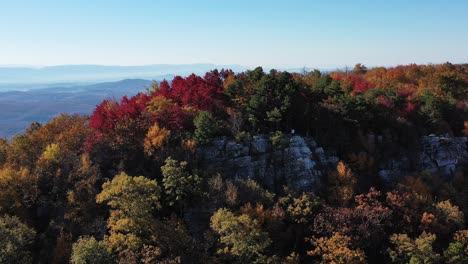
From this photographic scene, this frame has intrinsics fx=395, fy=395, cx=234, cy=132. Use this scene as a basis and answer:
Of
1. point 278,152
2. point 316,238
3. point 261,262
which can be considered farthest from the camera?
point 278,152

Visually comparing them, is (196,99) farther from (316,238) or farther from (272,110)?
(316,238)

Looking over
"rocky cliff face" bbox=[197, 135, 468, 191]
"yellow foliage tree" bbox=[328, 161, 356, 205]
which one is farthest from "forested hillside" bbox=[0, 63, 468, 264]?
"rocky cliff face" bbox=[197, 135, 468, 191]

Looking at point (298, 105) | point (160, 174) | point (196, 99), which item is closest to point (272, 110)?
point (298, 105)

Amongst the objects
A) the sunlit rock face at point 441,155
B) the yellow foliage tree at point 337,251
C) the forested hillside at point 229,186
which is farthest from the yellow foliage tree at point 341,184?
the sunlit rock face at point 441,155

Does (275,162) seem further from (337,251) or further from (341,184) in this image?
(337,251)

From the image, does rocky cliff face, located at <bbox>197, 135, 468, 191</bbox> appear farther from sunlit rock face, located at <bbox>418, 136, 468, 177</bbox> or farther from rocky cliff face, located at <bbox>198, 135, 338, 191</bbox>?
sunlit rock face, located at <bbox>418, 136, 468, 177</bbox>

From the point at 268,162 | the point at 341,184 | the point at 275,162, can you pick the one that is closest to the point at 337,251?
the point at 341,184
